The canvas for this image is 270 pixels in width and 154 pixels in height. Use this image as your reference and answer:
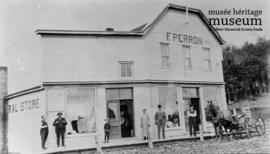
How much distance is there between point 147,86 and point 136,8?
1.56m

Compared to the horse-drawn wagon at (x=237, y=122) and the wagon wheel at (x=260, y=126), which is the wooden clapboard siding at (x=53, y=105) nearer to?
the horse-drawn wagon at (x=237, y=122)

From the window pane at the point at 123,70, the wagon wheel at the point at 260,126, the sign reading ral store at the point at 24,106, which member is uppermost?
the window pane at the point at 123,70

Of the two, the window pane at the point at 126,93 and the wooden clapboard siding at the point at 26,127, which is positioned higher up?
the window pane at the point at 126,93

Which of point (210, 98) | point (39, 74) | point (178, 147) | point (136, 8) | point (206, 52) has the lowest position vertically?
point (178, 147)

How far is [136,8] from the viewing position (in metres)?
6.12

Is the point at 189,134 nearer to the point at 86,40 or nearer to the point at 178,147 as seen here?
the point at 178,147

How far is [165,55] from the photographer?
6430 millimetres

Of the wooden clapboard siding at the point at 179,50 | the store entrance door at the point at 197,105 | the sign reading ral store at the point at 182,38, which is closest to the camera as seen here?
the wooden clapboard siding at the point at 179,50

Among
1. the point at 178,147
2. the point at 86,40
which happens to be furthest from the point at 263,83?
the point at 86,40

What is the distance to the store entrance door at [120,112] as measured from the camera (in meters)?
5.99

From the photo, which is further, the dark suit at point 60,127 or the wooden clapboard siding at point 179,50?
the wooden clapboard siding at point 179,50

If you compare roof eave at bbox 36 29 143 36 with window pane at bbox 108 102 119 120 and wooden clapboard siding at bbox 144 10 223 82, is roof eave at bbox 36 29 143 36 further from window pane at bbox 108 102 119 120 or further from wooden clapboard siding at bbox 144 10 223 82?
window pane at bbox 108 102 119 120

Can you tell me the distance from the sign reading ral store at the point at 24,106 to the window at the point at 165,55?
8.48 ft

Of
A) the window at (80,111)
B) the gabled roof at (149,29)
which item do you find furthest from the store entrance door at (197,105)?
the window at (80,111)
